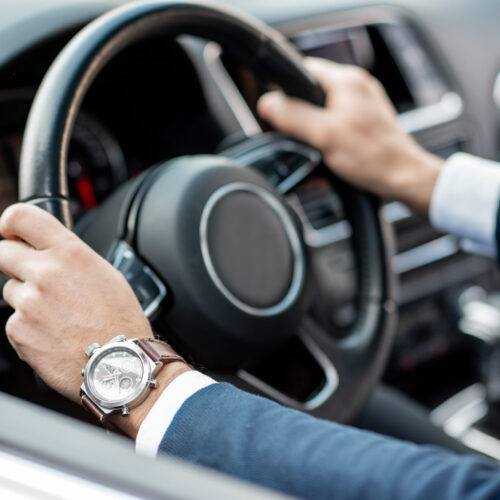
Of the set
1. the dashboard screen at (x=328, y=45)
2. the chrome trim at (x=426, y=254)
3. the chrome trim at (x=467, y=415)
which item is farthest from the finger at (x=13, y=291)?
the chrome trim at (x=467, y=415)

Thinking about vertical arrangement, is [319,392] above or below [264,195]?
below

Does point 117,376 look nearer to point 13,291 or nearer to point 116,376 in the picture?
A: point 116,376

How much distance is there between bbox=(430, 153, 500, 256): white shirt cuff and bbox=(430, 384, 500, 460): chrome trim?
0.62m

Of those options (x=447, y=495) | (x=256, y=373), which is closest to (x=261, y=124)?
(x=256, y=373)

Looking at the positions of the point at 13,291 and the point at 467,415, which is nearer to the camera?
the point at 13,291

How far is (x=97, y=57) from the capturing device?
0.74 metres

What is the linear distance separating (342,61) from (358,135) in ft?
1.52

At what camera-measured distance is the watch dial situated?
24.2 inches

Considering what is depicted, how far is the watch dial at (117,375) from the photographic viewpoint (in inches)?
24.2

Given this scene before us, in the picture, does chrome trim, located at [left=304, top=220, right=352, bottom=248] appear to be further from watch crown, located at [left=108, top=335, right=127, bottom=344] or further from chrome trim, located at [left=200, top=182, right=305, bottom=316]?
watch crown, located at [left=108, top=335, right=127, bottom=344]

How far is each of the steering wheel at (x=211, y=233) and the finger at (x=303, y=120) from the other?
65mm

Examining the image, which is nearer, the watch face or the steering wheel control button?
the watch face

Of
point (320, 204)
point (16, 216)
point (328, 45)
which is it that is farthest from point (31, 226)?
point (328, 45)

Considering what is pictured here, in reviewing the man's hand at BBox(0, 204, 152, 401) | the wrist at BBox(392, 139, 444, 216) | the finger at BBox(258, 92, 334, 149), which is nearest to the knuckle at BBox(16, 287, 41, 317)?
the man's hand at BBox(0, 204, 152, 401)
